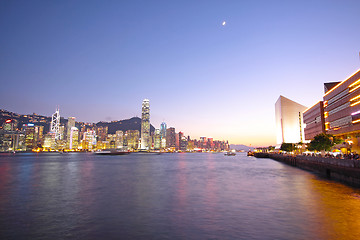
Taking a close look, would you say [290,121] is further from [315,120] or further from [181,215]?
[181,215]

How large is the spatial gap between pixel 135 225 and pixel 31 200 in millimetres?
13544

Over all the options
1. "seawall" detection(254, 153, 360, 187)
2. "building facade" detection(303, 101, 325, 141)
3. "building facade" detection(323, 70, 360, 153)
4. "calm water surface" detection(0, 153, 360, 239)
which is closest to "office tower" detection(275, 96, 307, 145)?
"building facade" detection(303, 101, 325, 141)

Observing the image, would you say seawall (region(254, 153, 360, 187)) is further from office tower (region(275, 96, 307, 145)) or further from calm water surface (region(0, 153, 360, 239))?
office tower (region(275, 96, 307, 145))

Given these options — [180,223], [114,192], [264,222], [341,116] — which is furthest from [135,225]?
[341,116]

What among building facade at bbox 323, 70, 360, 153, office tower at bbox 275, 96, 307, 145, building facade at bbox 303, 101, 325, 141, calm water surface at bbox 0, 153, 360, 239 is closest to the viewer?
calm water surface at bbox 0, 153, 360, 239

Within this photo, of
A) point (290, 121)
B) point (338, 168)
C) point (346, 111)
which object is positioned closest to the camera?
point (338, 168)

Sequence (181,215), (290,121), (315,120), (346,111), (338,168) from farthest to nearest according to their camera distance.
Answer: (290,121)
(315,120)
(346,111)
(338,168)
(181,215)

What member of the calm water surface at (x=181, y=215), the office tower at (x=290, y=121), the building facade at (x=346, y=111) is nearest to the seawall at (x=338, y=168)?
the calm water surface at (x=181, y=215)

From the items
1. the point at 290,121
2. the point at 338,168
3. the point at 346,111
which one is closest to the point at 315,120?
the point at 346,111

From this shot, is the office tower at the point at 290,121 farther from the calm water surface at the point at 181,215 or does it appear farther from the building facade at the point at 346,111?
the calm water surface at the point at 181,215

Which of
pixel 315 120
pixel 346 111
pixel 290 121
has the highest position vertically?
pixel 290 121

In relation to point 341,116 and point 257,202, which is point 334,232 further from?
point 341,116

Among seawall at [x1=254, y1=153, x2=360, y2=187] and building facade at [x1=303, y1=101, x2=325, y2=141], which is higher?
building facade at [x1=303, y1=101, x2=325, y2=141]

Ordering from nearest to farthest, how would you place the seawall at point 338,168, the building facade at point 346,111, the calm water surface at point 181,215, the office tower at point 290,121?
the calm water surface at point 181,215, the seawall at point 338,168, the building facade at point 346,111, the office tower at point 290,121
